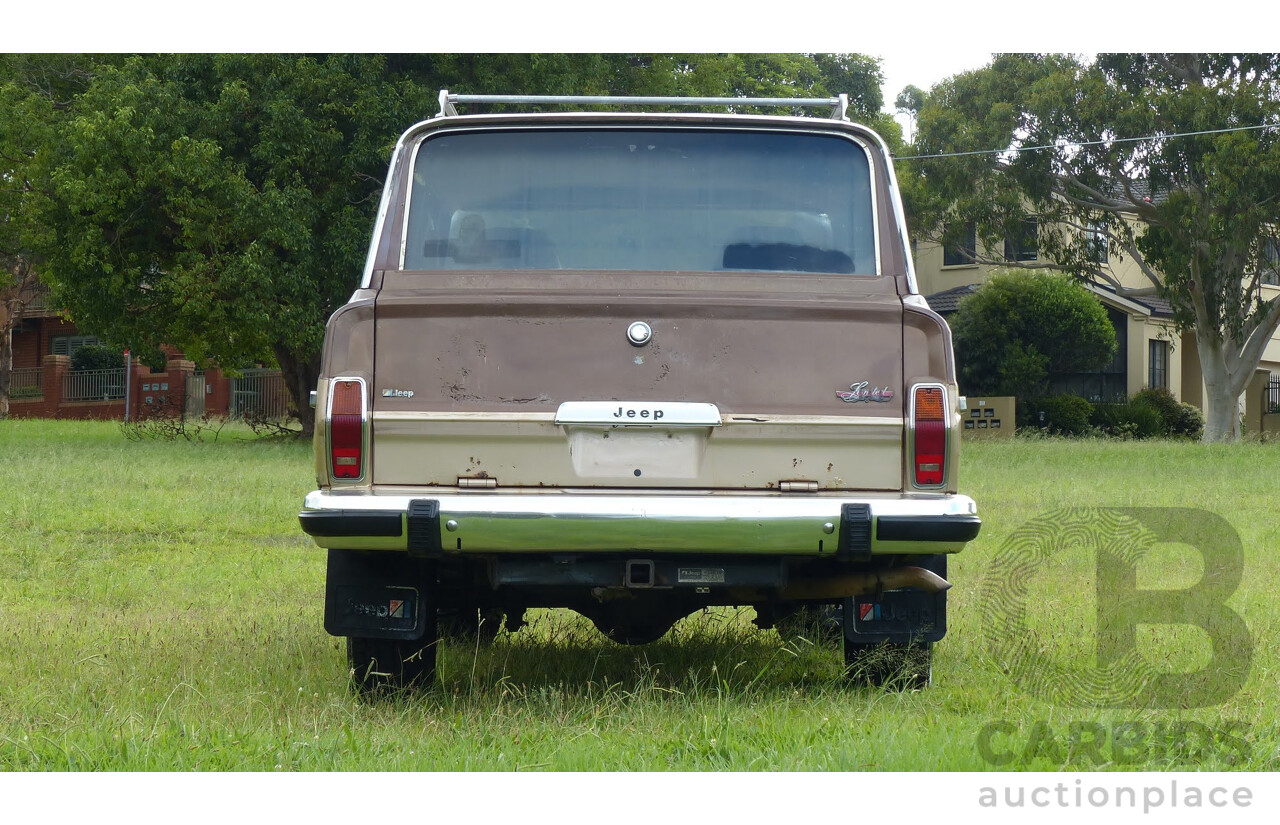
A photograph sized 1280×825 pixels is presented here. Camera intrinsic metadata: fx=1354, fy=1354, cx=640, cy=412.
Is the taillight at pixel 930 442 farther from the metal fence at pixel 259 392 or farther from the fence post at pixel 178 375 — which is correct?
the fence post at pixel 178 375

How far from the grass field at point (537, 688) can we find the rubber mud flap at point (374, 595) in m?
0.30

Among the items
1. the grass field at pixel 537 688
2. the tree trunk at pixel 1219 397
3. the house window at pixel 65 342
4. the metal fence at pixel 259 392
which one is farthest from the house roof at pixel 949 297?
the house window at pixel 65 342

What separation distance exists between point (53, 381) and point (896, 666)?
135ft

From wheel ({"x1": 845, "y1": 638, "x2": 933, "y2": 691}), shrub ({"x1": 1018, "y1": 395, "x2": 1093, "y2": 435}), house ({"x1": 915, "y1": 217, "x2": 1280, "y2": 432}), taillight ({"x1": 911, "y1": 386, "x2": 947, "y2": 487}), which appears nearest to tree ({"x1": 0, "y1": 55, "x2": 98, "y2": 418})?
house ({"x1": 915, "y1": 217, "x2": 1280, "y2": 432})

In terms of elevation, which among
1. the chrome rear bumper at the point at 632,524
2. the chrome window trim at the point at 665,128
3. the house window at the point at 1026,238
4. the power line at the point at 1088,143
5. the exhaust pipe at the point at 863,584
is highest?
the power line at the point at 1088,143

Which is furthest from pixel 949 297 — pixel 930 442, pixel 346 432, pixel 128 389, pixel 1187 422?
pixel 346 432

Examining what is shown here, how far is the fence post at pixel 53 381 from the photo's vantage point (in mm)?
41531

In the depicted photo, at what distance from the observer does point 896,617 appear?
4980 mm

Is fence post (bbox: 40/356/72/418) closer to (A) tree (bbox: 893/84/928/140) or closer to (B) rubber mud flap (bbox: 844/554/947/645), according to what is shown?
(A) tree (bbox: 893/84/928/140)

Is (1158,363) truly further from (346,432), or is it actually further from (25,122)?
(346,432)

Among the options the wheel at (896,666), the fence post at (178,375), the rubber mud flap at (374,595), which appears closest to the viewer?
the rubber mud flap at (374,595)

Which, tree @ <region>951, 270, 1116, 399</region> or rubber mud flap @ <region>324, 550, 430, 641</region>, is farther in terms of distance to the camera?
tree @ <region>951, 270, 1116, 399</region>

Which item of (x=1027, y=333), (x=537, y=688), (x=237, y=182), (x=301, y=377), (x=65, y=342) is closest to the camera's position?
(x=537, y=688)

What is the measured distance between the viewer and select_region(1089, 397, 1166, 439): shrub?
31.3m
